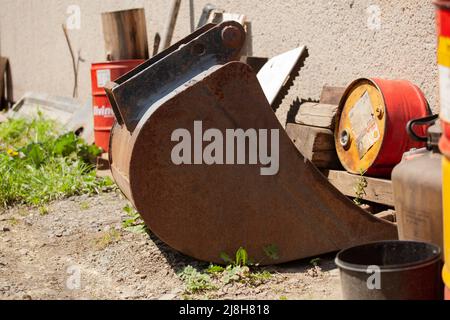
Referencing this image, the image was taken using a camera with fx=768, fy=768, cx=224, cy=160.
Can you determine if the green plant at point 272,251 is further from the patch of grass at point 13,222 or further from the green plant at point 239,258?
the patch of grass at point 13,222

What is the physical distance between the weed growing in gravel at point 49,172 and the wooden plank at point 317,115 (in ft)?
6.38

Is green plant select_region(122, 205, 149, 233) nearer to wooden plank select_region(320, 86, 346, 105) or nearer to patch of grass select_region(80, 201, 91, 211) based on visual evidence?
patch of grass select_region(80, 201, 91, 211)

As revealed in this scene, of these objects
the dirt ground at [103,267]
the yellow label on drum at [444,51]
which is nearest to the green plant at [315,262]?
the dirt ground at [103,267]

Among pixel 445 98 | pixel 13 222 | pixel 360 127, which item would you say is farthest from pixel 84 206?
pixel 445 98

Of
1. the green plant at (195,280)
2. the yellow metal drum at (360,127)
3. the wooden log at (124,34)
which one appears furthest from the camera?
the wooden log at (124,34)

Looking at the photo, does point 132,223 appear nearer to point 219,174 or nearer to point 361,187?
point 219,174

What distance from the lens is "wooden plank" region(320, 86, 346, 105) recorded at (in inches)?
205

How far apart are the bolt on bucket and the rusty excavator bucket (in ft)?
1.61

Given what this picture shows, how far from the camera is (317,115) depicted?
5.13 m

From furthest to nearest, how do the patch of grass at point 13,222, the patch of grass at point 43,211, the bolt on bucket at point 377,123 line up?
the patch of grass at point 43,211 < the patch of grass at point 13,222 < the bolt on bucket at point 377,123

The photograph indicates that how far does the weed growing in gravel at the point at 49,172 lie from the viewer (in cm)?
626

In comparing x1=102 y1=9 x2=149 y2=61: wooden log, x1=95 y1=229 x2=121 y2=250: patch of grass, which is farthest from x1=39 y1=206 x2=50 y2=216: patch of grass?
x1=102 y1=9 x2=149 y2=61: wooden log

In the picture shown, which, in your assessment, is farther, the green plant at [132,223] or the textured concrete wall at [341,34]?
the green plant at [132,223]

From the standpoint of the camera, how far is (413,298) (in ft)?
9.89
